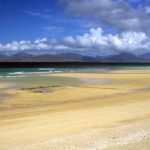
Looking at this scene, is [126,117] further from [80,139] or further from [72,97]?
[72,97]

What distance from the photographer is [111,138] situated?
8.60m

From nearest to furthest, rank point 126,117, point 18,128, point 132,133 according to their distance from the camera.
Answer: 1. point 132,133
2. point 18,128
3. point 126,117

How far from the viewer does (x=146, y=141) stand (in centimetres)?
823

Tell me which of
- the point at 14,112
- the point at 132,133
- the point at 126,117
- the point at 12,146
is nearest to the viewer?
the point at 12,146

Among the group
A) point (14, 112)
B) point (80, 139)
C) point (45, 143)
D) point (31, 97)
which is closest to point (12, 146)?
point (45, 143)

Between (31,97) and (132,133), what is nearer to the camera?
(132,133)

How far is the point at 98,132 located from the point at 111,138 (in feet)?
2.78

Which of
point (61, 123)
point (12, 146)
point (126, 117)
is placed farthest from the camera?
point (126, 117)

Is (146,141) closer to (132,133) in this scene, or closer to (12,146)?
(132,133)

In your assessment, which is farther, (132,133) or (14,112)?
(14,112)

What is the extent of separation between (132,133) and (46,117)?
170 inches

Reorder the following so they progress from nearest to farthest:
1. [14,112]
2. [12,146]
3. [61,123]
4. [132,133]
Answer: [12,146], [132,133], [61,123], [14,112]

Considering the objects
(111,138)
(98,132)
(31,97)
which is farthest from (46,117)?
(31,97)

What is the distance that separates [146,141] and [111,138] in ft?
2.89
